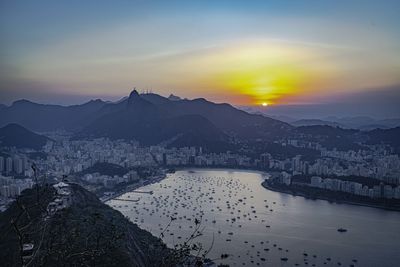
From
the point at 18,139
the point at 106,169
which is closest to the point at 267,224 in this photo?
the point at 106,169

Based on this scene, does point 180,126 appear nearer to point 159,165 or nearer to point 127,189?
point 159,165

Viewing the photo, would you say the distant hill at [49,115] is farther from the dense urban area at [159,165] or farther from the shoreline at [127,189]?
the shoreline at [127,189]

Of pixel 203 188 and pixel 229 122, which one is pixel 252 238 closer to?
pixel 203 188

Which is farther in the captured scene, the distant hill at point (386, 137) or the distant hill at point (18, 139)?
the distant hill at point (386, 137)

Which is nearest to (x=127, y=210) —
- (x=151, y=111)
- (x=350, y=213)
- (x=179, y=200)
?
(x=179, y=200)

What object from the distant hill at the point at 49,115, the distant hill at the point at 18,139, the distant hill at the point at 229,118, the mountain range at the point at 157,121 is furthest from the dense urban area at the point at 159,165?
the distant hill at the point at 49,115

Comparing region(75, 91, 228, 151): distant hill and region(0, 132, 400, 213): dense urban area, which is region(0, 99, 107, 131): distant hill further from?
region(0, 132, 400, 213): dense urban area

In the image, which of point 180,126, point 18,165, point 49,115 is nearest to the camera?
point 18,165
